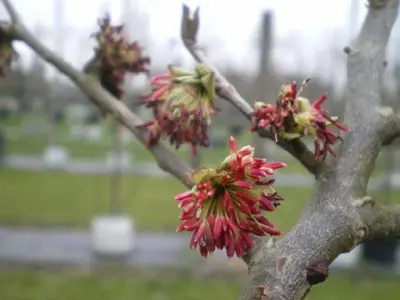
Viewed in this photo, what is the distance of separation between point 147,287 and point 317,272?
5.35 meters

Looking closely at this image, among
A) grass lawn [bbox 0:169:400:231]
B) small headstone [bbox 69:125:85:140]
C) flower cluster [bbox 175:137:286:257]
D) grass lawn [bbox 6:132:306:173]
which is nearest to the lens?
flower cluster [bbox 175:137:286:257]

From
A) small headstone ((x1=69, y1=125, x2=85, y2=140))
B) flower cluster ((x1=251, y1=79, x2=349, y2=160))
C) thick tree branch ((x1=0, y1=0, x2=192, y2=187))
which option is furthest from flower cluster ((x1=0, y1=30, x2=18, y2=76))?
small headstone ((x1=69, y1=125, x2=85, y2=140))

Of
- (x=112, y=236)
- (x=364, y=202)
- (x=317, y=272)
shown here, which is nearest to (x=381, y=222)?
(x=364, y=202)

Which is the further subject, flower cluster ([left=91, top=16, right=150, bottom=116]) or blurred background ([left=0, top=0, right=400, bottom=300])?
blurred background ([left=0, top=0, right=400, bottom=300])

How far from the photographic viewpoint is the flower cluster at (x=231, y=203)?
670 mm

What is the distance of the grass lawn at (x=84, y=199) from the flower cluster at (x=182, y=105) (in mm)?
6989

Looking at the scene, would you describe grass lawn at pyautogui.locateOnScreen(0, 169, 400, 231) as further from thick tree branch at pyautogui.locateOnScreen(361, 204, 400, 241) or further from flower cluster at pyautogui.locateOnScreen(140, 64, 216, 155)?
thick tree branch at pyautogui.locateOnScreen(361, 204, 400, 241)

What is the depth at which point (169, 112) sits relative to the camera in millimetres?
905

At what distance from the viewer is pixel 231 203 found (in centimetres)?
68

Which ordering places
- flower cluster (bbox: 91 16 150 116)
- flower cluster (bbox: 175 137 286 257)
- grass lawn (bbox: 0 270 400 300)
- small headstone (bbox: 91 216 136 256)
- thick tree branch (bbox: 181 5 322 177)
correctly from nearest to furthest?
flower cluster (bbox: 175 137 286 257) → thick tree branch (bbox: 181 5 322 177) → flower cluster (bbox: 91 16 150 116) → grass lawn (bbox: 0 270 400 300) → small headstone (bbox: 91 216 136 256)

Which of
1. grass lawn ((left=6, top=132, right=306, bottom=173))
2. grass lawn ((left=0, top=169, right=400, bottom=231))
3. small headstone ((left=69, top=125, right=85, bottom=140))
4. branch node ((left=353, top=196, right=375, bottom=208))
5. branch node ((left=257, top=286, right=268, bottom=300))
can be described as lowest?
small headstone ((left=69, top=125, right=85, bottom=140))

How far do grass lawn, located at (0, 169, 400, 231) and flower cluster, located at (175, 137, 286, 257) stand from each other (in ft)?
23.7

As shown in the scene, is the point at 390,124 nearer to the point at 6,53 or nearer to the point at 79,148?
the point at 6,53

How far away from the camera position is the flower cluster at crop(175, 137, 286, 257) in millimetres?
670
